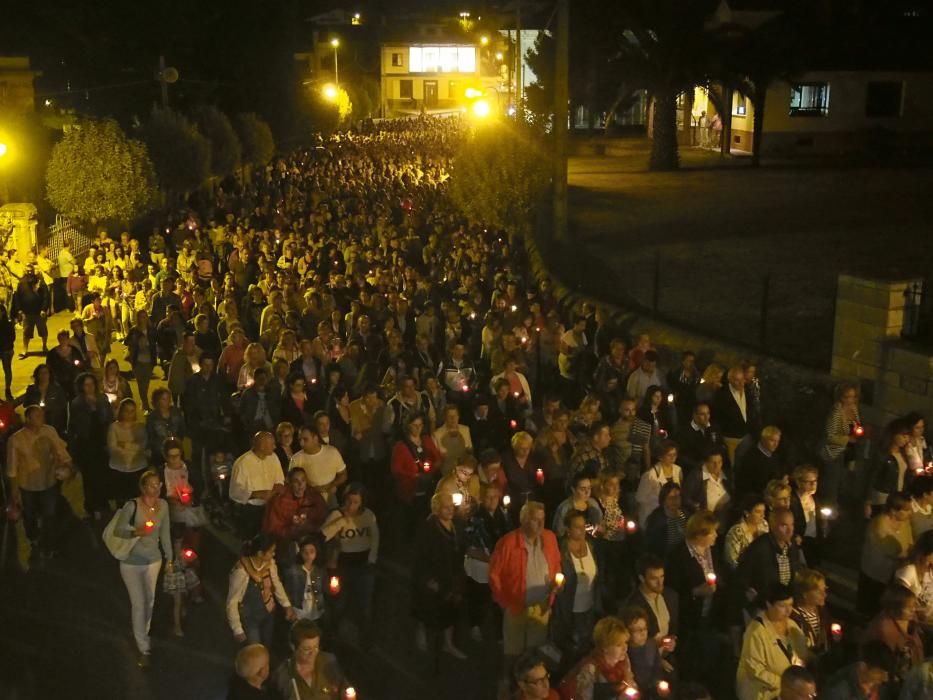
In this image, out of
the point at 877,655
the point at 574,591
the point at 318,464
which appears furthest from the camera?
the point at 318,464

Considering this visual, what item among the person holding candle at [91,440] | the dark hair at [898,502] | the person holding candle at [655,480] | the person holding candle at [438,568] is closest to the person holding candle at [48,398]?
the person holding candle at [91,440]

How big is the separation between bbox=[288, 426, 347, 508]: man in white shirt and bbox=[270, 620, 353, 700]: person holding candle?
259 cm

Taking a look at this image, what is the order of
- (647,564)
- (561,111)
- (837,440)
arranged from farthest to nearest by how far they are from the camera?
(561,111), (837,440), (647,564)

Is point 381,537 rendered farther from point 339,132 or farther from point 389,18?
point 389,18

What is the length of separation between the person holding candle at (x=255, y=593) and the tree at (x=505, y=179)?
55.0 ft

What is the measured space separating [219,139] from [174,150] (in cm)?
651

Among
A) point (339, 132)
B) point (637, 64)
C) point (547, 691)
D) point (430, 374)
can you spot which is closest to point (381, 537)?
point (430, 374)

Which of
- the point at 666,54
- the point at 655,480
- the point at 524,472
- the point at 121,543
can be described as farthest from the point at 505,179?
the point at 666,54

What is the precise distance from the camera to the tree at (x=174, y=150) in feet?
102

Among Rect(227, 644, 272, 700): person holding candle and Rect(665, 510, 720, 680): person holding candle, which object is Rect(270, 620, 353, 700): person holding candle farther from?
Rect(665, 510, 720, 680): person holding candle

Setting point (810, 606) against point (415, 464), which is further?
point (415, 464)

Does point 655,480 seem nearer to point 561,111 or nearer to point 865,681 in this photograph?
point 865,681

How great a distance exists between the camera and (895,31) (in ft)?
153

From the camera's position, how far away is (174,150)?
1234 inches
